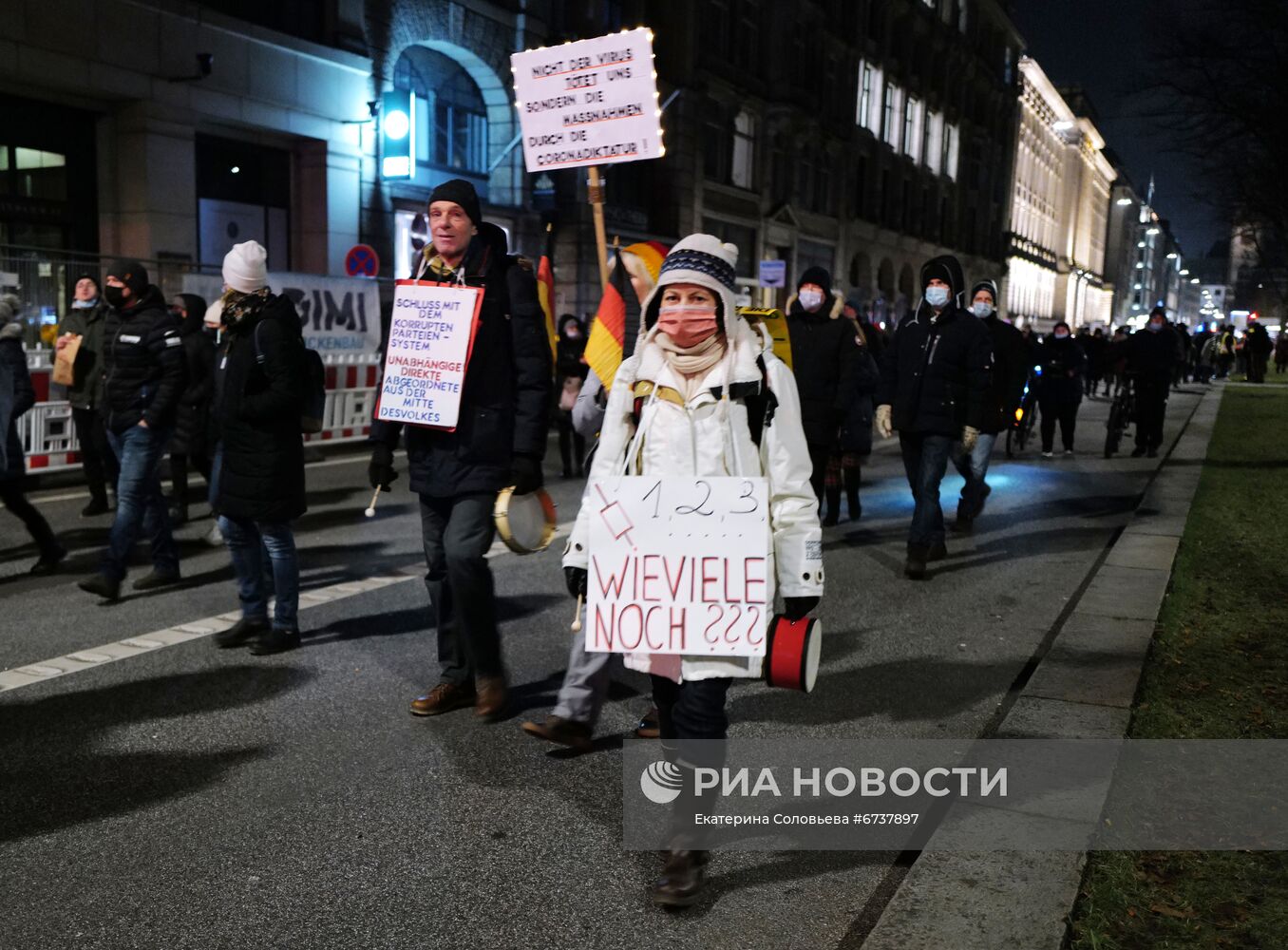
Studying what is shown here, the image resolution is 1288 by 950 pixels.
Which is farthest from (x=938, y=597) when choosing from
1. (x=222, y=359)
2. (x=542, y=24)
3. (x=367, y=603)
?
(x=542, y=24)

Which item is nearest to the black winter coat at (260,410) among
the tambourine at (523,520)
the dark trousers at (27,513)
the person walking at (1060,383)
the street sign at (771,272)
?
the tambourine at (523,520)

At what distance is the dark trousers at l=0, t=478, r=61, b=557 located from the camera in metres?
7.24

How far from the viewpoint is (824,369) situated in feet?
28.1

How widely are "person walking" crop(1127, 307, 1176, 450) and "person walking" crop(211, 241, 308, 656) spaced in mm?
12626

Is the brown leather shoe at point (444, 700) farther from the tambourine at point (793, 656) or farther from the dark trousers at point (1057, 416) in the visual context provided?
A: the dark trousers at point (1057, 416)

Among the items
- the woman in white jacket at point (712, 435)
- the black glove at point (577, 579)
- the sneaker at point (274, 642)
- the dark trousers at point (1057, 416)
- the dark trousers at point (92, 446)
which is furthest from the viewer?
the dark trousers at point (1057, 416)

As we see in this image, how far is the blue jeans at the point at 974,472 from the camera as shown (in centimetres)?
953

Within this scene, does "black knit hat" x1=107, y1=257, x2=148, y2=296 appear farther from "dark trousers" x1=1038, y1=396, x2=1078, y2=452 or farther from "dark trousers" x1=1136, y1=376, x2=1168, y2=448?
"dark trousers" x1=1136, y1=376, x2=1168, y2=448

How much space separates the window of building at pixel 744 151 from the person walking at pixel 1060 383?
21600 millimetres

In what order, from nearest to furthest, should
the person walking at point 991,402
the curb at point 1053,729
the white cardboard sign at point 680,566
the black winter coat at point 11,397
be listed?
the curb at point 1053,729, the white cardboard sign at point 680,566, the black winter coat at point 11,397, the person walking at point 991,402

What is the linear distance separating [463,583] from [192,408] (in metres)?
5.54

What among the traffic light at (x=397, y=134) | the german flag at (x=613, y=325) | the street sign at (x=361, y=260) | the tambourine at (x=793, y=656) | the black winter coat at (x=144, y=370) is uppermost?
the traffic light at (x=397, y=134)

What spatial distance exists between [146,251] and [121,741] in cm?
1497

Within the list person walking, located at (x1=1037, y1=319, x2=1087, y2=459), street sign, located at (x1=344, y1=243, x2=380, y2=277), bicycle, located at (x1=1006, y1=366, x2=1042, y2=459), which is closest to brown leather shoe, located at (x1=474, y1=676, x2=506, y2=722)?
bicycle, located at (x1=1006, y1=366, x2=1042, y2=459)
